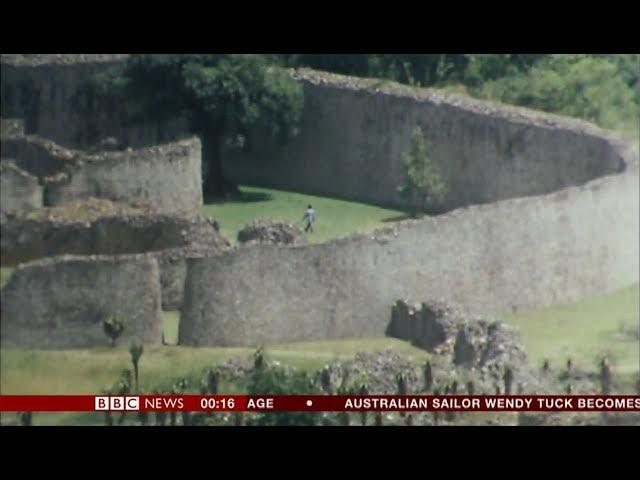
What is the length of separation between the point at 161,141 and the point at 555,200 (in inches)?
298

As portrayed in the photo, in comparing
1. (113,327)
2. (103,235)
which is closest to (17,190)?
(103,235)

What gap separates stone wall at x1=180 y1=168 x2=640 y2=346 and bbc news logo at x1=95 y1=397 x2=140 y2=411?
4.94m

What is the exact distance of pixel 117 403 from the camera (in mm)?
28891

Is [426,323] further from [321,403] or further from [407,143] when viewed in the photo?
[407,143]

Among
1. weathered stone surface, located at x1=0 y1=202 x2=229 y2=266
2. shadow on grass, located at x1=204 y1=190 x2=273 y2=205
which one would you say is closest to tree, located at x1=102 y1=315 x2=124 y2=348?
weathered stone surface, located at x1=0 y1=202 x2=229 y2=266

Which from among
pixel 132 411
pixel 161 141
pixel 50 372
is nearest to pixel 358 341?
pixel 50 372

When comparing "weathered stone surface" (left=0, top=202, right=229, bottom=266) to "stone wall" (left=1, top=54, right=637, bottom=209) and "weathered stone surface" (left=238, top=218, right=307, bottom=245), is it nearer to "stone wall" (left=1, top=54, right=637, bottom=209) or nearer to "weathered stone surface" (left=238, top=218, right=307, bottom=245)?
"weathered stone surface" (left=238, top=218, right=307, bottom=245)

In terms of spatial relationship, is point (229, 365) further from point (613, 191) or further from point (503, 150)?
point (503, 150)

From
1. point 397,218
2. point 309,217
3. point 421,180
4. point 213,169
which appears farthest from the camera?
point 213,169

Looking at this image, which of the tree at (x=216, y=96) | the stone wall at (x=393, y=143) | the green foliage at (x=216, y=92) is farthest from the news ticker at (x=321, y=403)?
the green foliage at (x=216, y=92)

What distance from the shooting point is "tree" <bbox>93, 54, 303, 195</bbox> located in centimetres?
4259

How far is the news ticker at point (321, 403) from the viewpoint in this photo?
2872cm

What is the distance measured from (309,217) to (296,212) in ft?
1.90

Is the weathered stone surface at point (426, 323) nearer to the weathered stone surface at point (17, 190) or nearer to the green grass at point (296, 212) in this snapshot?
the green grass at point (296, 212)
